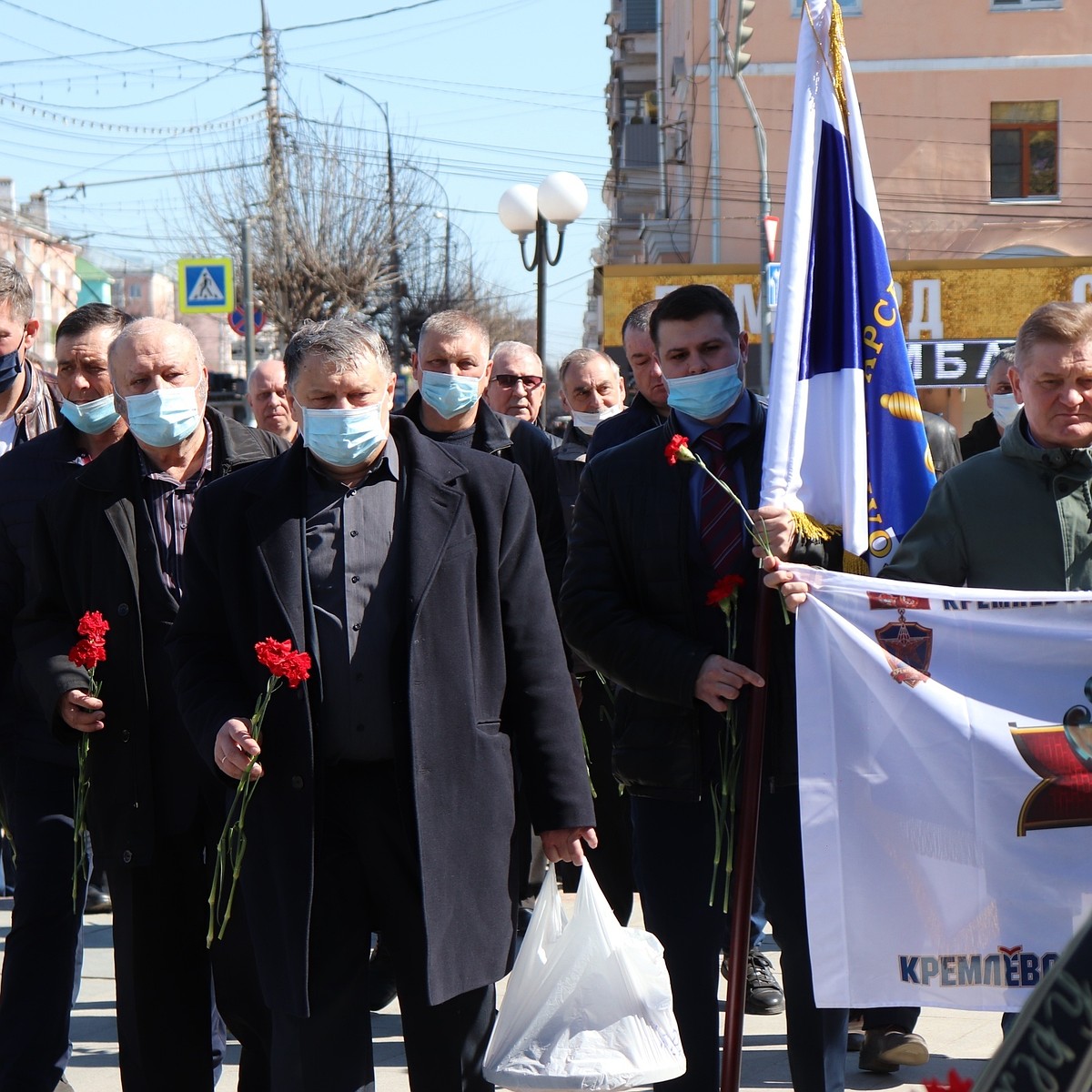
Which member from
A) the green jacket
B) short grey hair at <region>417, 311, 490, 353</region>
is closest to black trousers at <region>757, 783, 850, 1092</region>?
the green jacket

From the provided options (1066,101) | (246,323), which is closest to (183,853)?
(246,323)

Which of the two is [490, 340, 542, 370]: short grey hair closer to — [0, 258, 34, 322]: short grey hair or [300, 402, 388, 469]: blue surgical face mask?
[0, 258, 34, 322]: short grey hair

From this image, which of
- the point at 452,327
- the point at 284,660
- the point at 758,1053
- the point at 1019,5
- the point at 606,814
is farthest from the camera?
the point at 1019,5

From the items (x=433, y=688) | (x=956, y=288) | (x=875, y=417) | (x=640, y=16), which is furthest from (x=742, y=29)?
(x=640, y=16)

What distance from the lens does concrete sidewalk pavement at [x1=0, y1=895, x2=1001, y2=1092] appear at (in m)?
4.73

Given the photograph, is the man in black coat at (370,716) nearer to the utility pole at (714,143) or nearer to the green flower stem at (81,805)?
the green flower stem at (81,805)

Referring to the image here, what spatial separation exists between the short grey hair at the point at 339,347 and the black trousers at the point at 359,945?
0.93 metres

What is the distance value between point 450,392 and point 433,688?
102 inches

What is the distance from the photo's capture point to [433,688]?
3.47 meters

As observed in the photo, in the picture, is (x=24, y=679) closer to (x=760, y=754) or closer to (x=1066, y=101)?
(x=760, y=754)

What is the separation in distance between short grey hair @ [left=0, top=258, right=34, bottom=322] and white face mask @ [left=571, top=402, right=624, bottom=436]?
2457mm

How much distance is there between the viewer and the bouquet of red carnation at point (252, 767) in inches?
131

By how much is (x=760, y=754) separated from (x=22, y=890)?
7.01 ft

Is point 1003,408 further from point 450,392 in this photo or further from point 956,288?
point 956,288
